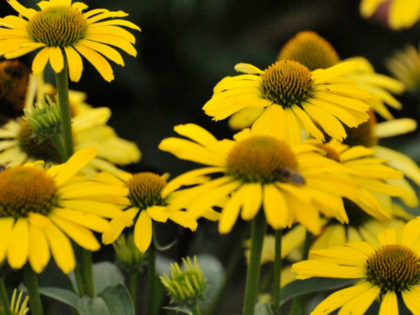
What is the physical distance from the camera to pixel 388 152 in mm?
1142

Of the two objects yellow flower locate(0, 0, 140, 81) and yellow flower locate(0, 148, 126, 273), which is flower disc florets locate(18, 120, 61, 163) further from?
yellow flower locate(0, 148, 126, 273)

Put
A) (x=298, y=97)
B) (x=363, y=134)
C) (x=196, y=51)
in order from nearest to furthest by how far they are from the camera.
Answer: (x=298, y=97), (x=363, y=134), (x=196, y=51)

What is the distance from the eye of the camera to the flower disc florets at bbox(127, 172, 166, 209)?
743mm

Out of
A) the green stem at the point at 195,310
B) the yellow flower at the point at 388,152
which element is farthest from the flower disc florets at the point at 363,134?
the green stem at the point at 195,310

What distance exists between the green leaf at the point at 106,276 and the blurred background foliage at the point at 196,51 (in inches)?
37.6

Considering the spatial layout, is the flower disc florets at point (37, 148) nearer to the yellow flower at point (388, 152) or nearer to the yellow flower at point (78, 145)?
the yellow flower at point (78, 145)

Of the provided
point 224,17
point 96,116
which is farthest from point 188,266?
point 224,17

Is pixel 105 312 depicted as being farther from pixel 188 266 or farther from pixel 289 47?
→ pixel 289 47

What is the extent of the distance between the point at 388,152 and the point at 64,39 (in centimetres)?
62

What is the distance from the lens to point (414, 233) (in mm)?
726

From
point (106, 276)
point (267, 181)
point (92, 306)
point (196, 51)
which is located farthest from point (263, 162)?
point (196, 51)

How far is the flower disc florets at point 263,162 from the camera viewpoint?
56 centimetres

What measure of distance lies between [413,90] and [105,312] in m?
1.38

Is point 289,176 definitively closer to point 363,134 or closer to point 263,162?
point 263,162
